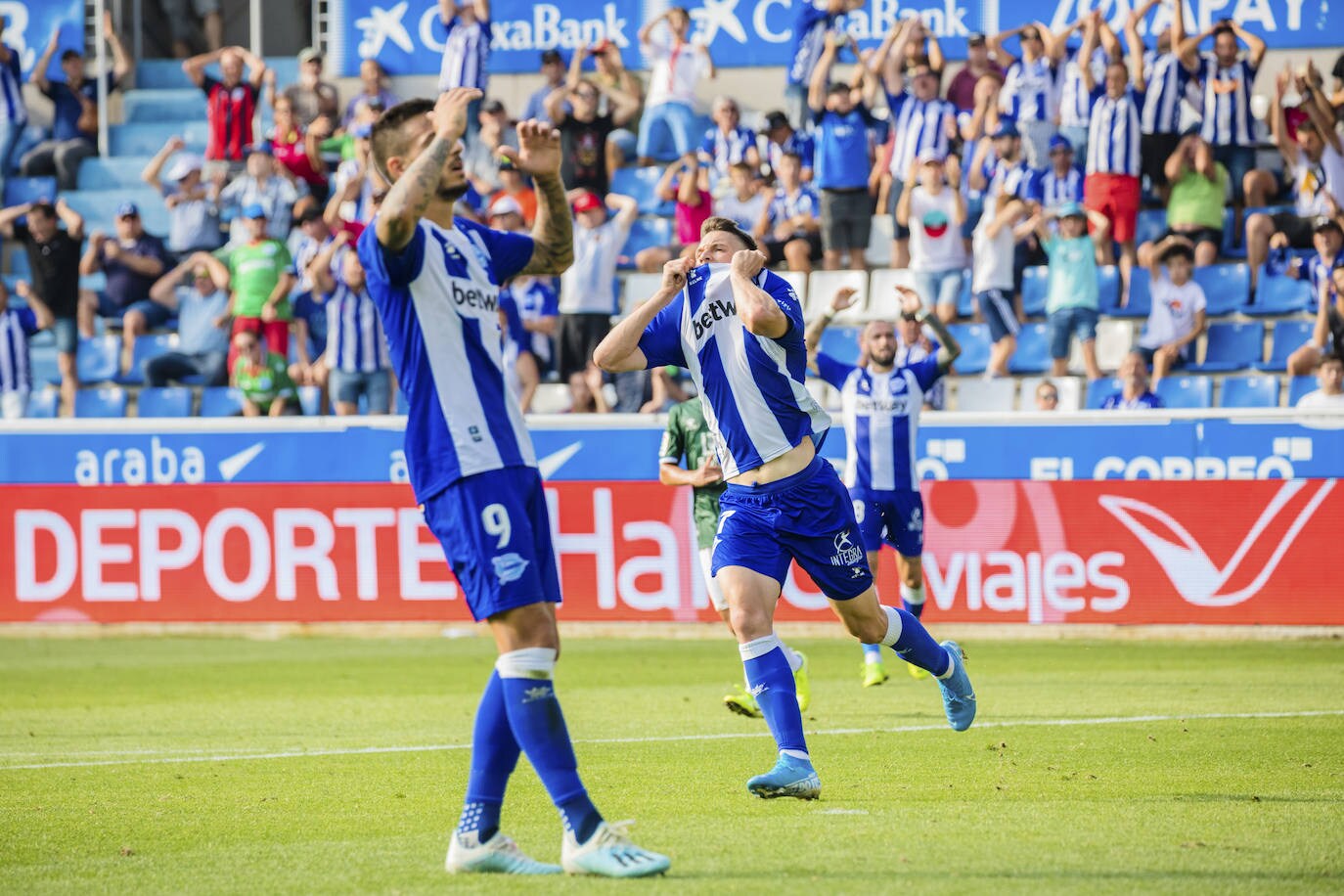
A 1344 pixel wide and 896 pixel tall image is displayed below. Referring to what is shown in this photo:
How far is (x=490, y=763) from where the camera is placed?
5922mm

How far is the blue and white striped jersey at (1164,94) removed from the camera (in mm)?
18844

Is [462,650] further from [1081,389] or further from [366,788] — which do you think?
[366,788]

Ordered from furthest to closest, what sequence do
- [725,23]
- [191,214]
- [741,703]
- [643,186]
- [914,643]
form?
[725,23], [643,186], [191,214], [741,703], [914,643]

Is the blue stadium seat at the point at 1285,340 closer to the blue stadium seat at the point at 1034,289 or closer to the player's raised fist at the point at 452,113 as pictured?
the blue stadium seat at the point at 1034,289

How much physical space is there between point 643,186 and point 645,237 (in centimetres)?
92

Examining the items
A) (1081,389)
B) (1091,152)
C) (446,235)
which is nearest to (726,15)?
(1091,152)

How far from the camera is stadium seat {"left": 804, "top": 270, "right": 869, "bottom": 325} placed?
19.5 m

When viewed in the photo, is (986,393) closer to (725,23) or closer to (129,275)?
(725,23)

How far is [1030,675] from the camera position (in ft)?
42.3

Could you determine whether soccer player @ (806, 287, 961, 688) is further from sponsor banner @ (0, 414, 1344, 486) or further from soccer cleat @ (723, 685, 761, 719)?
soccer cleat @ (723, 685, 761, 719)

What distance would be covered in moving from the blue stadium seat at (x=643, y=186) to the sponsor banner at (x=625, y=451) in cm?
560

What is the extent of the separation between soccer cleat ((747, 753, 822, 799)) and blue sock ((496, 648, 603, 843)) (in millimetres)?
1365

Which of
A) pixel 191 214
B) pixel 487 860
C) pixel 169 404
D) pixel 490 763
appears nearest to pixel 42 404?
pixel 169 404

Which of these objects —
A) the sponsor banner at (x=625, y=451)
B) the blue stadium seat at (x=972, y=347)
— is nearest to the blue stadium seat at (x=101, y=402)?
the sponsor banner at (x=625, y=451)
